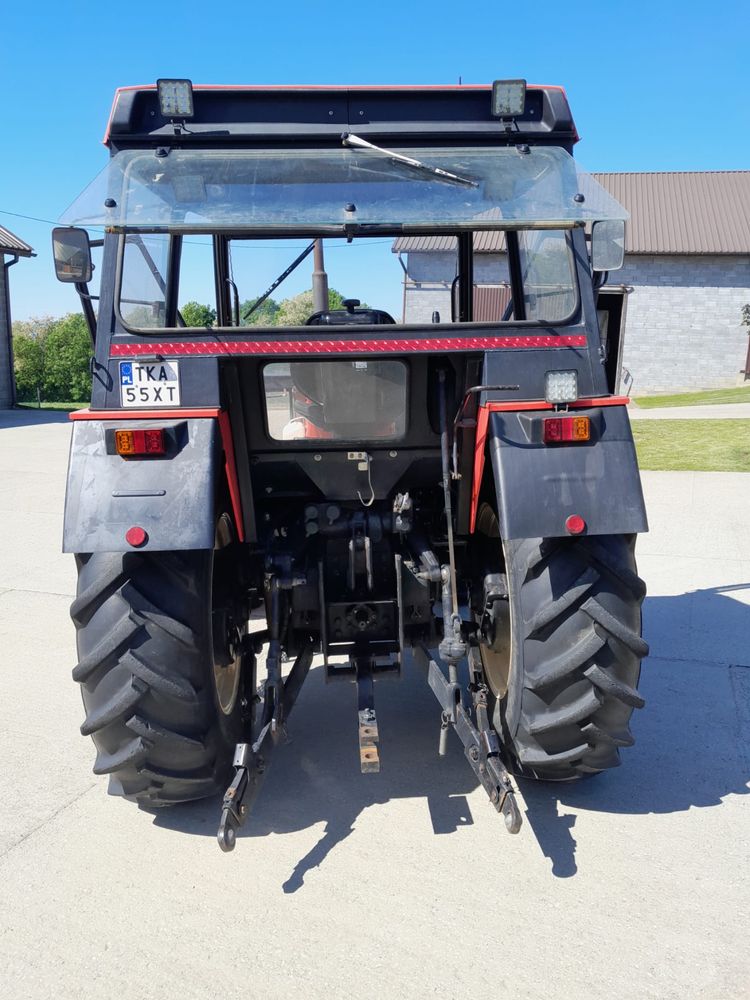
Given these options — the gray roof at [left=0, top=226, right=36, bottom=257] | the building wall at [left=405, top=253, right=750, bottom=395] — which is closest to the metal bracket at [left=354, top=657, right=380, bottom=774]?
the gray roof at [left=0, top=226, right=36, bottom=257]

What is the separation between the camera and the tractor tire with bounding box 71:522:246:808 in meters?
2.70

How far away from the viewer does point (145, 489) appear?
2637 mm

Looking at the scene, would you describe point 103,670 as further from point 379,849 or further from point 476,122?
point 476,122

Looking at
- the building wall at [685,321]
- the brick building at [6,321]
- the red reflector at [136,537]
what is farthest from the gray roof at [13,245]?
the red reflector at [136,537]

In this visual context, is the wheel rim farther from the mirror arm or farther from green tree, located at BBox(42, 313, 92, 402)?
green tree, located at BBox(42, 313, 92, 402)

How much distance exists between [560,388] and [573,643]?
0.87m

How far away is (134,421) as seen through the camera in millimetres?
2762

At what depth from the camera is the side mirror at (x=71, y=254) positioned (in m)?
2.83

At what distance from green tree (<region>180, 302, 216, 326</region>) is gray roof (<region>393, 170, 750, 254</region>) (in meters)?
21.7

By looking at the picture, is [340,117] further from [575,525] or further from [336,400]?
[575,525]

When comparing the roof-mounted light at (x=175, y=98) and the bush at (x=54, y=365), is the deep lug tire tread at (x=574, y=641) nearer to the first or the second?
the roof-mounted light at (x=175, y=98)

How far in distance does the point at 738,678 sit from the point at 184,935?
322cm

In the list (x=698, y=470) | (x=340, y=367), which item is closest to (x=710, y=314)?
(x=698, y=470)

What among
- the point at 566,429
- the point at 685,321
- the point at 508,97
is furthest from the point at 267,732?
the point at 685,321
